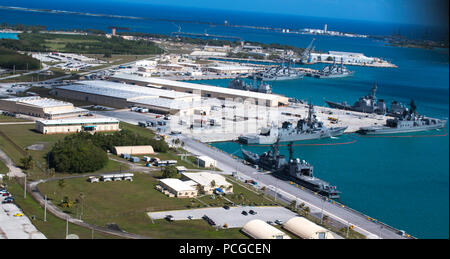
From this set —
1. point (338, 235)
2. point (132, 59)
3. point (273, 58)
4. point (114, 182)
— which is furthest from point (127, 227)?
point (273, 58)

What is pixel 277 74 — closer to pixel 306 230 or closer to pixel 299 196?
pixel 299 196

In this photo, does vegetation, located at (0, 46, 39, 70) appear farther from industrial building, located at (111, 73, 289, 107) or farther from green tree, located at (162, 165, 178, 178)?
green tree, located at (162, 165, 178, 178)

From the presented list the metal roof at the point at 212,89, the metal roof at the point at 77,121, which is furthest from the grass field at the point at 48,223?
the metal roof at the point at 212,89

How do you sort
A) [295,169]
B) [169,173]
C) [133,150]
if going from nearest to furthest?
[169,173] < [295,169] < [133,150]

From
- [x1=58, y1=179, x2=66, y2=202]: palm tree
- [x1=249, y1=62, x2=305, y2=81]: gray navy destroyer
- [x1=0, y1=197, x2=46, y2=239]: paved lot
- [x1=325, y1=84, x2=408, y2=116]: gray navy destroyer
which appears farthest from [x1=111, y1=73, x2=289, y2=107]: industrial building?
[x1=0, y1=197, x2=46, y2=239]: paved lot

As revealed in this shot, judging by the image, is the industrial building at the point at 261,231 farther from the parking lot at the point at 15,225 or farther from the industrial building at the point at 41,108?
the industrial building at the point at 41,108

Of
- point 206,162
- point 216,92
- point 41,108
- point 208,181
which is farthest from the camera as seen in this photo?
point 216,92

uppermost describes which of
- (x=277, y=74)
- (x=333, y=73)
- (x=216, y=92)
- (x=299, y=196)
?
(x=333, y=73)

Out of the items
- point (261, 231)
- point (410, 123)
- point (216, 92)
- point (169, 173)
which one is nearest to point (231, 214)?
point (261, 231)
